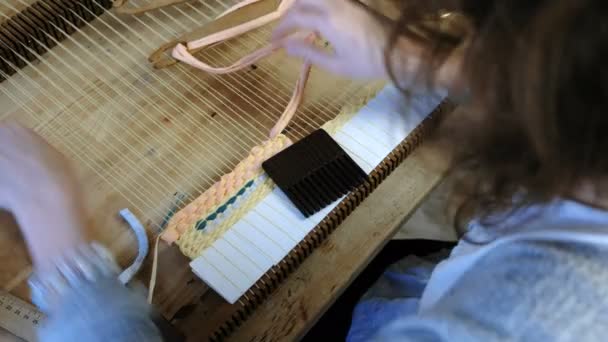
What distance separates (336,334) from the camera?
3.39 feet

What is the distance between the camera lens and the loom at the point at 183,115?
2.60 feet

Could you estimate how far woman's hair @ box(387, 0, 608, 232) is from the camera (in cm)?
37

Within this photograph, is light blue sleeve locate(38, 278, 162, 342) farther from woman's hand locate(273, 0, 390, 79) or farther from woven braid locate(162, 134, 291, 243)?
woman's hand locate(273, 0, 390, 79)

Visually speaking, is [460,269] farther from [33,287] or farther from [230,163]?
[33,287]

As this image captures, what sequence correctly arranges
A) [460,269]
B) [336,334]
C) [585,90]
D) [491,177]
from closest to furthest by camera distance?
[585,90]
[491,177]
[460,269]
[336,334]

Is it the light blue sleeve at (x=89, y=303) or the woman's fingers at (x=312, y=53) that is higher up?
the woman's fingers at (x=312, y=53)

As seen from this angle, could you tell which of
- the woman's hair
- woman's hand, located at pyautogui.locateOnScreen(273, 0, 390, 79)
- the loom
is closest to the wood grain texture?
the loom

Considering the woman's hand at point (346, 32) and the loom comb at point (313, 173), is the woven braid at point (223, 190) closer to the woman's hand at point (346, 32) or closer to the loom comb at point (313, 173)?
the loom comb at point (313, 173)

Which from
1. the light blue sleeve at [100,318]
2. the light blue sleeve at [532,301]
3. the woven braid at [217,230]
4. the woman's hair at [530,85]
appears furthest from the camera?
the woven braid at [217,230]

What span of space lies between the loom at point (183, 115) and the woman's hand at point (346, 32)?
0.08 m

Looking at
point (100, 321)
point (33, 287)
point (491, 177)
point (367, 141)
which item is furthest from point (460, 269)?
point (33, 287)

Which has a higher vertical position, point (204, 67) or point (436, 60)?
point (436, 60)

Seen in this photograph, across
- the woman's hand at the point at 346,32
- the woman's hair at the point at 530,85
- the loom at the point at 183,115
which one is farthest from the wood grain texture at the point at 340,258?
the woman's hair at the point at 530,85

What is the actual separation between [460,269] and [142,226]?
412 mm
